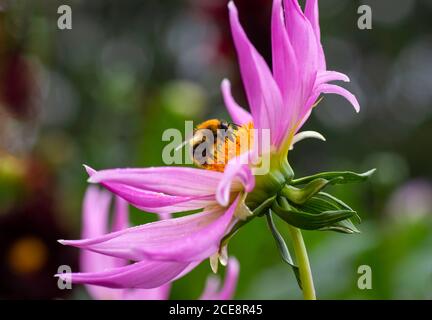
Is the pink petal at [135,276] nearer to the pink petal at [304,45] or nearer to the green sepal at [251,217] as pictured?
the green sepal at [251,217]

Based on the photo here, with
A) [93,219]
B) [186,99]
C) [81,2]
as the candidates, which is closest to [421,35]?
[81,2]

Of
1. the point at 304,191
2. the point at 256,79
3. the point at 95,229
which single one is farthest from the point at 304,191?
the point at 95,229

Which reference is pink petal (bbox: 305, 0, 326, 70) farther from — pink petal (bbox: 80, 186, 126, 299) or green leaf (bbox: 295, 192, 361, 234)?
pink petal (bbox: 80, 186, 126, 299)

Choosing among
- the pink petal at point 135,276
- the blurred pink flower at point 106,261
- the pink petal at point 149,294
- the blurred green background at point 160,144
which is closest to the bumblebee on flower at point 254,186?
the pink petal at point 135,276

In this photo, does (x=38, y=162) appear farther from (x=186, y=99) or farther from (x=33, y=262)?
(x=186, y=99)

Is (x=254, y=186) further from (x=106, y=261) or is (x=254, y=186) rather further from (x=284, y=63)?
(x=106, y=261)
